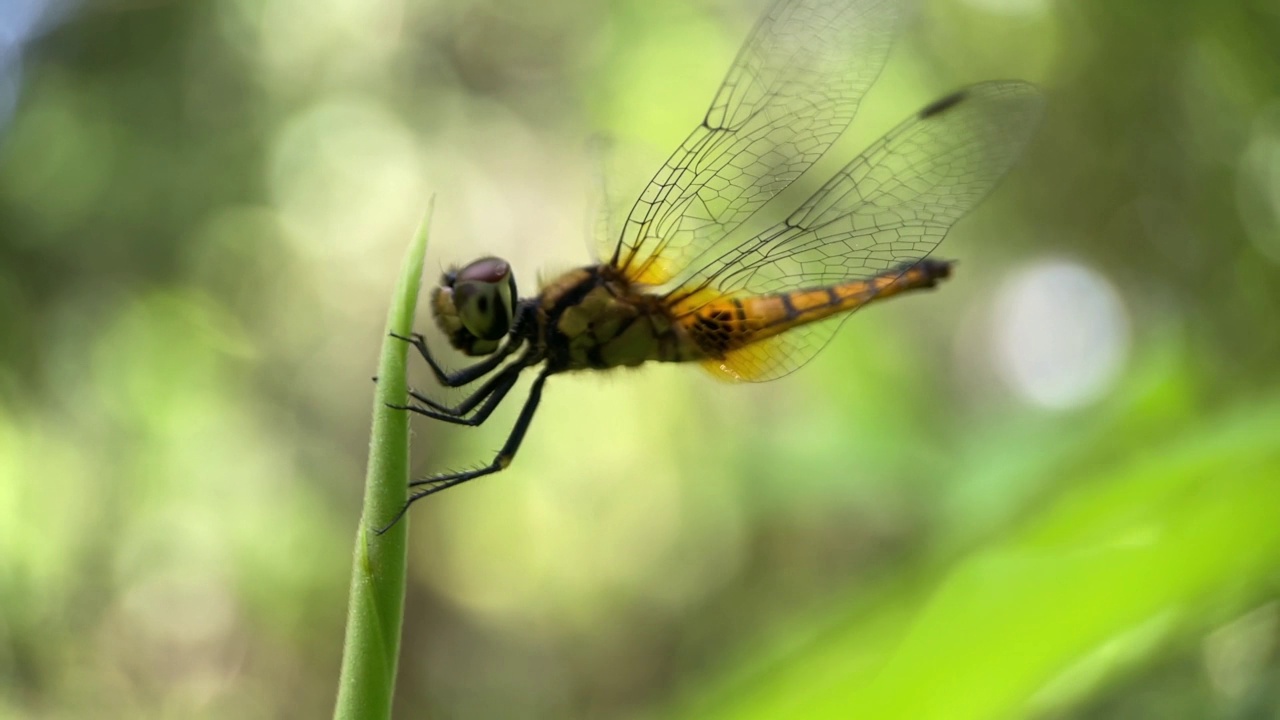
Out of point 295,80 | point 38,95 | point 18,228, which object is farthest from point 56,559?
point 295,80

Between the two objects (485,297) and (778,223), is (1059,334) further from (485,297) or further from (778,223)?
(485,297)

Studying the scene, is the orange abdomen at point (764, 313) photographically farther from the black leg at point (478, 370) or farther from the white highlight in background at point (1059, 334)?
the white highlight in background at point (1059, 334)

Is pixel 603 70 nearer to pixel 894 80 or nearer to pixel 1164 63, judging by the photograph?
pixel 894 80

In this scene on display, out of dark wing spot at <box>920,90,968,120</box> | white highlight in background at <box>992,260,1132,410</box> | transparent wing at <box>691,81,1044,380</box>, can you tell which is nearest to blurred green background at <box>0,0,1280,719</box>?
white highlight in background at <box>992,260,1132,410</box>

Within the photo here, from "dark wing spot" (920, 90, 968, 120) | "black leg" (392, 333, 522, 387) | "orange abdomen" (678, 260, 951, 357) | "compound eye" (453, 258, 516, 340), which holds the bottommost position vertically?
"orange abdomen" (678, 260, 951, 357)

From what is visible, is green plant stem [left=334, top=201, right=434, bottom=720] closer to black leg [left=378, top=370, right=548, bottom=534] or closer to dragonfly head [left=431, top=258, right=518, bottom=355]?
black leg [left=378, top=370, right=548, bottom=534]

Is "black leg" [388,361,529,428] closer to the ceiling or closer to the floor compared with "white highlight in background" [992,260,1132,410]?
closer to the floor

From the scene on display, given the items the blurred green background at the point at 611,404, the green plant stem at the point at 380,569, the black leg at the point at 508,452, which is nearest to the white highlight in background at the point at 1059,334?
the blurred green background at the point at 611,404
